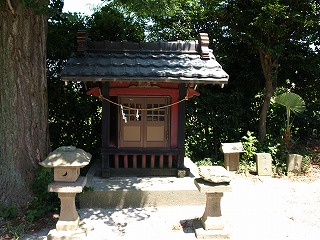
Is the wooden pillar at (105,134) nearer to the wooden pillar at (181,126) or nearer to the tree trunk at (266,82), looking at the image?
the wooden pillar at (181,126)

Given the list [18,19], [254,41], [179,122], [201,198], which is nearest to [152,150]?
[179,122]

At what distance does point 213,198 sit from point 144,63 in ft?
10.5

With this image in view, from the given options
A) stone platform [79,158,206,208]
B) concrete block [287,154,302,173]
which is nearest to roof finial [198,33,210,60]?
stone platform [79,158,206,208]

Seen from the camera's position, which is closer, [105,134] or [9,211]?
[9,211]

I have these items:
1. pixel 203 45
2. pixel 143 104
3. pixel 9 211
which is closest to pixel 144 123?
pixel 143 104

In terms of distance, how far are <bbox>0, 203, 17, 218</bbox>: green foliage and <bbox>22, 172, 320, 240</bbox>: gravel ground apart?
64cm

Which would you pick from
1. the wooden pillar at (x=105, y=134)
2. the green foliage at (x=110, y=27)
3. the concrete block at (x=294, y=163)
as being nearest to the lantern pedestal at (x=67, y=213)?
the wooden pillar at (x=105, y=134)

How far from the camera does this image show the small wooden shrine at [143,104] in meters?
6.70

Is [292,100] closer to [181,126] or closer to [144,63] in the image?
[181,126]

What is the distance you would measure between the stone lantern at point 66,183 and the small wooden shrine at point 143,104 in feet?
6.15

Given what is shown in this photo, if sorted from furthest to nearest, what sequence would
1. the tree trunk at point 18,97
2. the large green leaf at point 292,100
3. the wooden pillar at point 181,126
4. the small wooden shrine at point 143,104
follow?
the large green leaf at point 292,100 → the wooden pillar at point 181,126 → the small wooden shrine at point 143,104 → the tree trunk at point 18,97

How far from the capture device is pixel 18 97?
560cm

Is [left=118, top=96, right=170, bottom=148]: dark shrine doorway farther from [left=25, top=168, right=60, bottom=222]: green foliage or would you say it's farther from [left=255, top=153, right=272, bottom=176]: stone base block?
[left=255, top=153, right=272, bottom=176]: stone base block

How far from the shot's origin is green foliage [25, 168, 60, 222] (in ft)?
18.3
